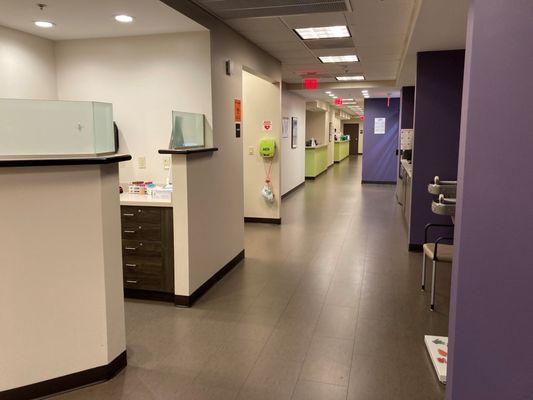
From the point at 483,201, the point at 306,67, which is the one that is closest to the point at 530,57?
the point at 483,201

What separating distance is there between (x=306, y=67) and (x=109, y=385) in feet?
19.3

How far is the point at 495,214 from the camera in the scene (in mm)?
1942

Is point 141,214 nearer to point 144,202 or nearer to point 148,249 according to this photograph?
point 144,202

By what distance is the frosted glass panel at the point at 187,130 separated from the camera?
150 inches

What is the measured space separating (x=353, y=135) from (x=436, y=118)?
23.0 meters

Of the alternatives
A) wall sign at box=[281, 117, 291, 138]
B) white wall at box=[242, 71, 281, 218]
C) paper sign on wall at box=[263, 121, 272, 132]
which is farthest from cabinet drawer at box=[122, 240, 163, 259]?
wall sign at box=[281, 117, 291, 138]

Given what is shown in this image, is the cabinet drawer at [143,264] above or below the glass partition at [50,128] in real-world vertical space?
below

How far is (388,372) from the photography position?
2.86m

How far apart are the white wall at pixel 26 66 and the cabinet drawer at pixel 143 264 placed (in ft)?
6.18

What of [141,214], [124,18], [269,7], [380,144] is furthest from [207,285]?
[380,144]

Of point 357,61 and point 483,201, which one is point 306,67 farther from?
point 483,201

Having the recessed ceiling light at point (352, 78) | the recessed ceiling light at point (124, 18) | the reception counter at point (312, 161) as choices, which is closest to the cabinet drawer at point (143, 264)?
the recessed ceiling light at point (124, 18)

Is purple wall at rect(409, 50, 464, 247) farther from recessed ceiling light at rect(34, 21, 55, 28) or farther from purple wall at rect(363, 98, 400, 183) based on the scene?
purple wall at rect(363, 98, 400, 183)

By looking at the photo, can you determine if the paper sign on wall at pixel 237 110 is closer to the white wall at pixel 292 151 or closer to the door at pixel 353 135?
Result: the white wall at pixel 292 151
